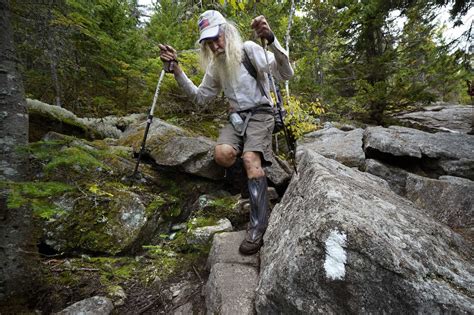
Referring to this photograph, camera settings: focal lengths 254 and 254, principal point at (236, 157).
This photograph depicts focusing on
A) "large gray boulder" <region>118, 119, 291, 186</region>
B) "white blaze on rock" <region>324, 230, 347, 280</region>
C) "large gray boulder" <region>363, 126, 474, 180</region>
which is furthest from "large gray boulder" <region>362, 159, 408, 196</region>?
"white blaze on rock" <region>324, 230, 347, 280</region>

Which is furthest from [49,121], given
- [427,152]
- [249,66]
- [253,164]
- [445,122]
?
[445,122]

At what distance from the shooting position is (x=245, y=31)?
8719 millimetres

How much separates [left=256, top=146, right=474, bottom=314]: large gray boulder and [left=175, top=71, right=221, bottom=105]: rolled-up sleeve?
2.86 m

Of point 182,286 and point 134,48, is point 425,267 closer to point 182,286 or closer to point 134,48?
point 182,286

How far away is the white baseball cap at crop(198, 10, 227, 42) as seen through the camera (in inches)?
148

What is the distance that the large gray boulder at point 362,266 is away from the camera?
169 centimetres

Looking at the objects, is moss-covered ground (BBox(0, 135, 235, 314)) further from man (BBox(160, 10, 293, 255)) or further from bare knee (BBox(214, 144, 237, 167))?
man (BBox(160, 10, 293, 255))

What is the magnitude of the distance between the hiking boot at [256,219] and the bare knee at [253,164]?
68mm

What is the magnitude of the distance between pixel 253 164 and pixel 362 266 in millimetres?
1853

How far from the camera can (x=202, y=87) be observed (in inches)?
175

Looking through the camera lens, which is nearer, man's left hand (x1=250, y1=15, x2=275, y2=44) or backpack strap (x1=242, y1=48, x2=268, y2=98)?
man's left hand (x1=250, y1=15, x2=275, y2=44)

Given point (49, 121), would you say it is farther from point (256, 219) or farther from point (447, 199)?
point (447, 199)

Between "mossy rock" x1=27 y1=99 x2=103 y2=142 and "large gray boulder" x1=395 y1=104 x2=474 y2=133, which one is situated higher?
"mossy rock" x1=27 y1=99 x2=103 y2=142

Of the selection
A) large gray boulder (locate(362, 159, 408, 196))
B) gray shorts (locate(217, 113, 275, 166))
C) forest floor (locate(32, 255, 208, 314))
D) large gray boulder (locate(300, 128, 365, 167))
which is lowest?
forest floor (locate(32, 255, 208, 314))
